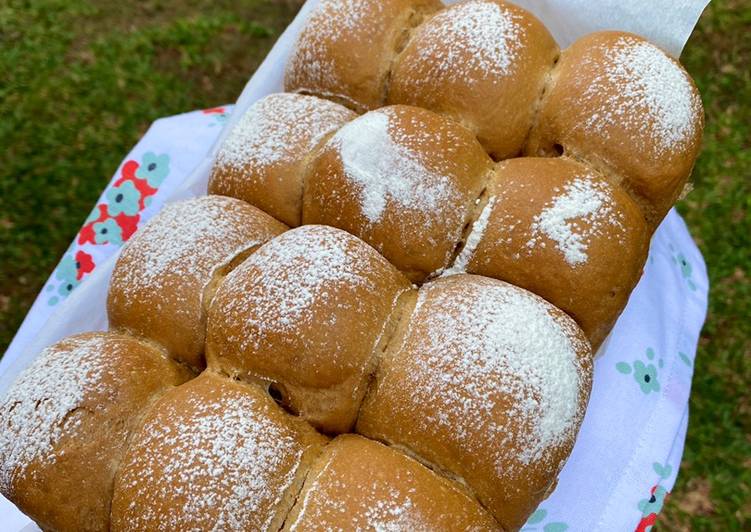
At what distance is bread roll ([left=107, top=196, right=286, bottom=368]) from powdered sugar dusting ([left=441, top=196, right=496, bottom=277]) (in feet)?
0.83

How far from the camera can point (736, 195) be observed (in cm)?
180

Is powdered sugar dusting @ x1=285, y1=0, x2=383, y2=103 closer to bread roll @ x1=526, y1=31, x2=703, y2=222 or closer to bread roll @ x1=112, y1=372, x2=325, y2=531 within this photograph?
bread roll @ x1=526, y1=31, x2=703, y2=222

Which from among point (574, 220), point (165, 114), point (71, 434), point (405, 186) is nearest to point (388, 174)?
point (405, 186)

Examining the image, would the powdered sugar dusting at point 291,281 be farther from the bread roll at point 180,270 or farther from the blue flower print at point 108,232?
the blue flower print at point 108,232

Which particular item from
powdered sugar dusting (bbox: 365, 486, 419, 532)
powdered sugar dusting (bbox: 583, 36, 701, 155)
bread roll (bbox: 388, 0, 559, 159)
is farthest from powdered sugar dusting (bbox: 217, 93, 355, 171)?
powdered sugar dusting (bbox: 365, 486, 419, 532)

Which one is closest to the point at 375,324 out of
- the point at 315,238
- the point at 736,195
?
the point at 315,238

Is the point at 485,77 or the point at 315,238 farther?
the point at 485,77

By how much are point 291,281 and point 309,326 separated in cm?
6

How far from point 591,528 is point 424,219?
0.55m

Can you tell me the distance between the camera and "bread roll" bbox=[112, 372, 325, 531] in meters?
0.74

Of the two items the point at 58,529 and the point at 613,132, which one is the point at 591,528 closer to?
the point at 613,132

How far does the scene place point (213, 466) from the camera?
74 cm

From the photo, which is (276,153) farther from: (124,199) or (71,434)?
(124,199)

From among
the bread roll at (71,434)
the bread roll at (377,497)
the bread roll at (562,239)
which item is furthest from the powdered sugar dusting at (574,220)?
the bread roll at (71,434)
